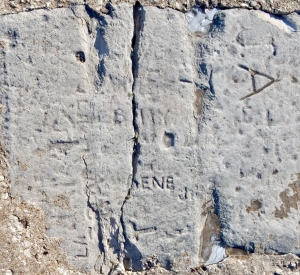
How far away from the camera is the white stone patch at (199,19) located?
1500 millimetres

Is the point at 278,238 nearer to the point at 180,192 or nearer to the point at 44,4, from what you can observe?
the point at 180,192

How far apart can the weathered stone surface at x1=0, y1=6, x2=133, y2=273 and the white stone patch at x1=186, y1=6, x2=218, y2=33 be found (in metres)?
0.22

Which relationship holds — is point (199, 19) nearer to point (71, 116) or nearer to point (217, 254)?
point (71, 116)

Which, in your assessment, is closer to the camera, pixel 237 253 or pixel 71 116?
pixel 71 116

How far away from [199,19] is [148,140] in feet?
1.52

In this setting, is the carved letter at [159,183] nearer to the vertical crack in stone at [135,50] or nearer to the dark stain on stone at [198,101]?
the vertical crack in stone at [135,50]

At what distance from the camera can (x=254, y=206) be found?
5.03 ft

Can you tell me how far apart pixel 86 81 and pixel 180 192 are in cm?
50

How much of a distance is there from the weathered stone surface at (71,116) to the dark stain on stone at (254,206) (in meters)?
0.45

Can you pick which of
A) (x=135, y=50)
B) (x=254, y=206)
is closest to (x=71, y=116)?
(x=135, y=50)

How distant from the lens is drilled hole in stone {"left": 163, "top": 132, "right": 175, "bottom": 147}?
1.49m

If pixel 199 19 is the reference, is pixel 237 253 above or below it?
below

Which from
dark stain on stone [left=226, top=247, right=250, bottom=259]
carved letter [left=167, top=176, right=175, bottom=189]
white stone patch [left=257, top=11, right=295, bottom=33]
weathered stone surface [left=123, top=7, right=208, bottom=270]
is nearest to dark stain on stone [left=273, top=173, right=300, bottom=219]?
dark stain on stone [left=226, top=247, right=250, bottom=259]

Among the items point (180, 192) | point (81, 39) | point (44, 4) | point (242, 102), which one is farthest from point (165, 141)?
point (44, 4)
